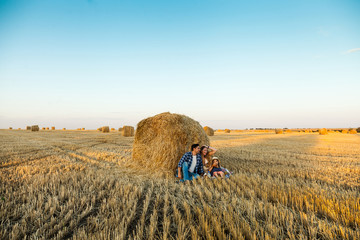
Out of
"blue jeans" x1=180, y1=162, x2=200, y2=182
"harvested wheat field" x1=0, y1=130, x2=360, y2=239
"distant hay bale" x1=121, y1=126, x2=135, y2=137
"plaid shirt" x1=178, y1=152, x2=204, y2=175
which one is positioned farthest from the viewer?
"distant hay bale" x1=121, y1=126, x2=135, y2=137

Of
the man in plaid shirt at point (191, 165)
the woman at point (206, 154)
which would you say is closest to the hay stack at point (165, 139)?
the woman at point (206, 154)

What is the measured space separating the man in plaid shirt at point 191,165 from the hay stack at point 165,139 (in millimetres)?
869

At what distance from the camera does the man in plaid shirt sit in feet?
17.1

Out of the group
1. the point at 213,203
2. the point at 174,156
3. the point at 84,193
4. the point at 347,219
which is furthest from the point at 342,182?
the point at 84,193

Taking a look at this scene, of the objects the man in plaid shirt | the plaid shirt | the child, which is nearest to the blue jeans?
the man in plaid shirt

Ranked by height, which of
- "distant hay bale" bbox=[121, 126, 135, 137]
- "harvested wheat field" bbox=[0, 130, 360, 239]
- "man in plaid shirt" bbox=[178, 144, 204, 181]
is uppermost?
"distant hay bale" bbox=[121, 126, 135, 137]

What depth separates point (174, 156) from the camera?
622 cm

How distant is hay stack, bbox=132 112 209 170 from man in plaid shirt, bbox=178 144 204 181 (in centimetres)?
87

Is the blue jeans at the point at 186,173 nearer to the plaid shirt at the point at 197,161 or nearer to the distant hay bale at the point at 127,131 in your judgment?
the plaid shirt at the point at 197,161

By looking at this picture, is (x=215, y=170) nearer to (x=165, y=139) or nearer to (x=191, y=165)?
(x=191, y=165)

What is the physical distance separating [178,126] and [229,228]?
444cm

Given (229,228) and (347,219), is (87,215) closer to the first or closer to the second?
(229,228)

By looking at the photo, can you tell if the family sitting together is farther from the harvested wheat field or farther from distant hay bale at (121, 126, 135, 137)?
distant hay bale at (121, 126, 135, 137)

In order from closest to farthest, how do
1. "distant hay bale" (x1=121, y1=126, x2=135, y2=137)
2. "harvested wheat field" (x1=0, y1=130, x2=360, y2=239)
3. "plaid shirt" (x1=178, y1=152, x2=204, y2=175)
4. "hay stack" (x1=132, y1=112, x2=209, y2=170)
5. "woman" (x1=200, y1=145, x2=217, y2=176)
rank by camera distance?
"harvested wheat field" (x1=0, y1=130, x2=360, y2=239)
"plaid shirt" (x1=178, y1=152, x2=204, y2=175)
"woman" (x1=200, y1=145, x2=217, y2=176)
"hay stack" (x1=132, y1=112, x2=209, y2=170)
"distant hay bale" (x1=121, y1=126, x2=135, y2=137)
